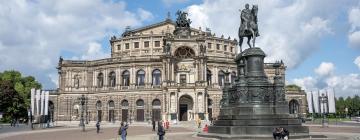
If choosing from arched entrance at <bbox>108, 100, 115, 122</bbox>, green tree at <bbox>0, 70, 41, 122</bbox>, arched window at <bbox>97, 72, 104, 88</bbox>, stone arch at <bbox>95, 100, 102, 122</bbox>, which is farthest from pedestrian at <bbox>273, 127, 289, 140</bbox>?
green tree at <bbox>0, 70, 41, 122</bbox>

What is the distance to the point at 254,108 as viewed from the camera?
26281mm

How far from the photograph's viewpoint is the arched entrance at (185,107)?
76875 mm

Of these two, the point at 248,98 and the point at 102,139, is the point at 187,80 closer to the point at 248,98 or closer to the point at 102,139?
the point at 102,139

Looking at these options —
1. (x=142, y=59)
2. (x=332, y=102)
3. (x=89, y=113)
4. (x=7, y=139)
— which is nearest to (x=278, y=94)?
(x=7, y=139)

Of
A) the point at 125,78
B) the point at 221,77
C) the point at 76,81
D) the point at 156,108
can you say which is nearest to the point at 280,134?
the point at 156,108

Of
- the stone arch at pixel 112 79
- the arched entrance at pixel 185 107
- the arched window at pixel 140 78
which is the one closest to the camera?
the arched entrance at pixel 185 107

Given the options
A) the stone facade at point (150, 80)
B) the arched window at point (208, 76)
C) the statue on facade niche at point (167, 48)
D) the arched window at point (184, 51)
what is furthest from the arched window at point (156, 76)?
the arched window at point (208, 76)

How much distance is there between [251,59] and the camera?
27.7 m

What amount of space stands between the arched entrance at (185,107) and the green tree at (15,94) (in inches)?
1413

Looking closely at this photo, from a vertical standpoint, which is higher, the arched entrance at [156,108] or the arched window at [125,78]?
the arched window at [125,78]

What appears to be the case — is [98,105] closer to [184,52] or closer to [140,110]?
[140,110]

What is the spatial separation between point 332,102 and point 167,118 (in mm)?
29595

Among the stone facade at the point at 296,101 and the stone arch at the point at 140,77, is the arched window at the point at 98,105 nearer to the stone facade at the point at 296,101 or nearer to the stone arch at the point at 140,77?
the stone arch at the point at 140,77

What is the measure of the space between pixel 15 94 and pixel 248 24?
71375 mm
